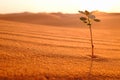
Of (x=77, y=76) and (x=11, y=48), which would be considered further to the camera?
(x=11, y=48)

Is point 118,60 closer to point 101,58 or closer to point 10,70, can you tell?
point 101,58

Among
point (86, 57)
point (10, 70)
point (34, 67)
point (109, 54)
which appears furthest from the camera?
point (109, 54)

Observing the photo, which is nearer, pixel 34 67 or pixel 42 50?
pixel 34 67

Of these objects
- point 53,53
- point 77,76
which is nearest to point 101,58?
point 53,53

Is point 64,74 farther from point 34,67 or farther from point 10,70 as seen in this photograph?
point 10,70

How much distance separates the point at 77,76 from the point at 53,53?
5473mm

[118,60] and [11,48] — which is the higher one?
[11,48]

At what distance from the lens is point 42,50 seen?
20.8 meters

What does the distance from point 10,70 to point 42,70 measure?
6.08ft

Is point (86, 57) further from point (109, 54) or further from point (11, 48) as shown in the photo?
point (11, 48)

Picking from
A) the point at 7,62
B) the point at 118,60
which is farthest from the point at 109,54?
the point at 7,62

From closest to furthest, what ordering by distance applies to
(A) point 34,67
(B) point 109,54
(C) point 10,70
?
(C) point 10,70
(A) point 34,67
(B) point 109,54

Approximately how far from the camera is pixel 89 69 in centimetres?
1664

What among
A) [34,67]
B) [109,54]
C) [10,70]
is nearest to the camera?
[10,70]
